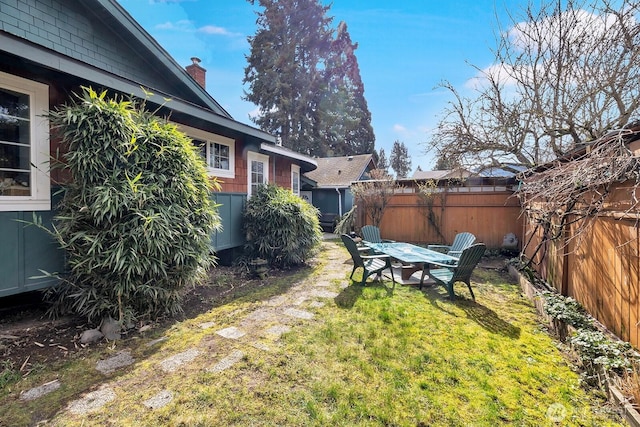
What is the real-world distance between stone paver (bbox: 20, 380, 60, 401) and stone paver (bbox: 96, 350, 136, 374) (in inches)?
12.4

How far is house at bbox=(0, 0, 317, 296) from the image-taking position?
319 cm

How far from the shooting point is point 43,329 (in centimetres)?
342

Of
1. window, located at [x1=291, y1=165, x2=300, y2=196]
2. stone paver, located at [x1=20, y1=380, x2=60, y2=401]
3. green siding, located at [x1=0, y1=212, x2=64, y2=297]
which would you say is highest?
window, located at [x1=291, y1=165, x2=300, y2=196]

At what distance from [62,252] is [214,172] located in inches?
119

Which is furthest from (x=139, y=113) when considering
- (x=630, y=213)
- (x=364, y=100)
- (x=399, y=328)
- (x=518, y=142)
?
(x=364, y=100)

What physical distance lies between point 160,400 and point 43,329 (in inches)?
95.3

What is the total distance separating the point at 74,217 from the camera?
3.30 meters

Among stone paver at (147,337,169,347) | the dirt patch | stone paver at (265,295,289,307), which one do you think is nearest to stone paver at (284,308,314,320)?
stone paver at (265,295,289,307)

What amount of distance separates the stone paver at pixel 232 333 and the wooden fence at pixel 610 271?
157 inches

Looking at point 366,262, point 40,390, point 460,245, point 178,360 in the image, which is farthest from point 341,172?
point 40,390

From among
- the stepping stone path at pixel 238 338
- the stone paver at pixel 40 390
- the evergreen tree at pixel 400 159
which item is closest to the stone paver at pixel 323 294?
the stepping stone path at pixel 238 338

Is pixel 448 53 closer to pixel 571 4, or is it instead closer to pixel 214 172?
pixel 571 4

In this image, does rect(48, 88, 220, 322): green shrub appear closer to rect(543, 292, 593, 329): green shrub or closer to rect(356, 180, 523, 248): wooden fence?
rect(543, 292, 593, 329): green shrub

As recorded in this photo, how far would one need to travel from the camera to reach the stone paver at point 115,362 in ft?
8.91
